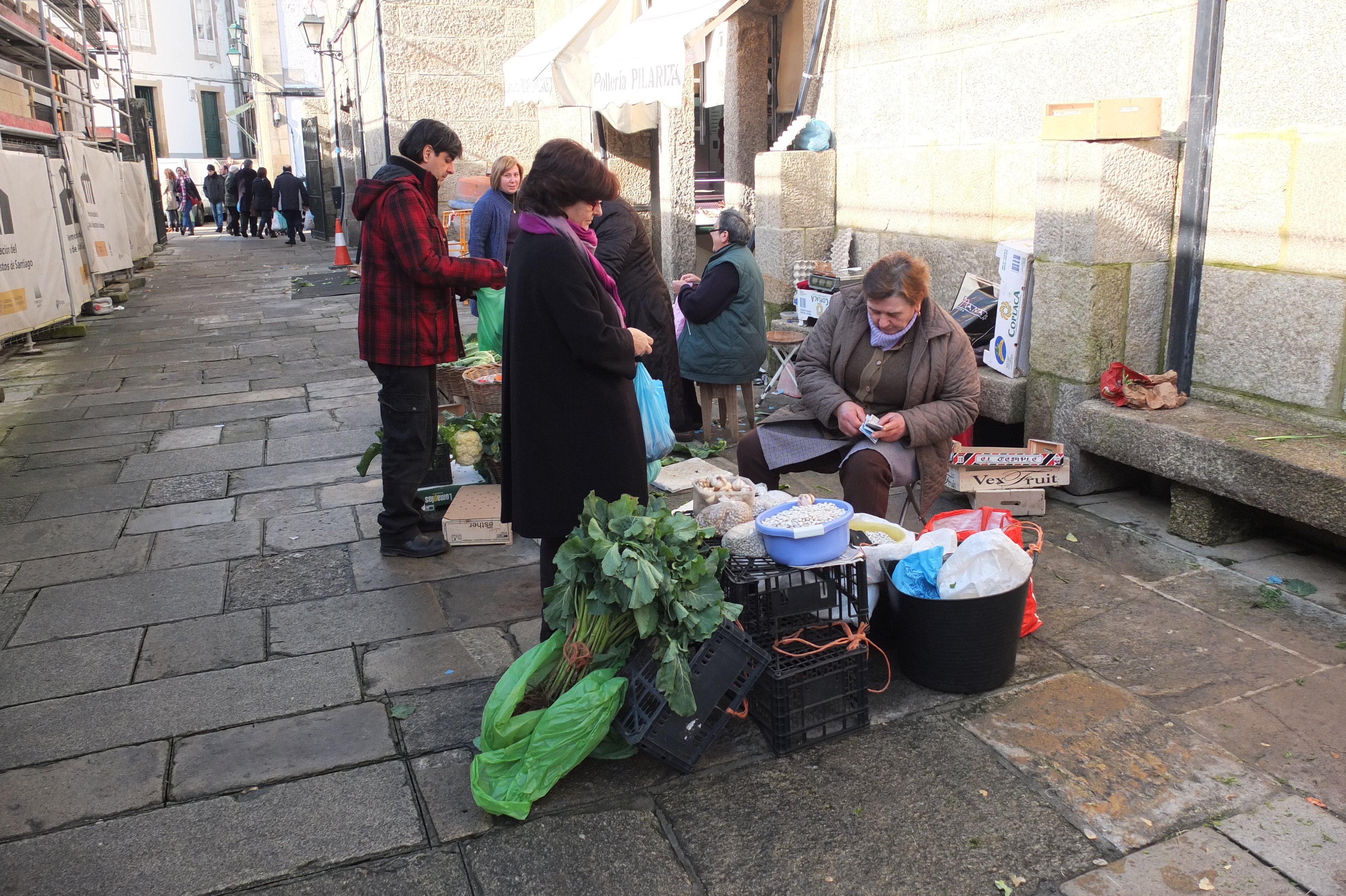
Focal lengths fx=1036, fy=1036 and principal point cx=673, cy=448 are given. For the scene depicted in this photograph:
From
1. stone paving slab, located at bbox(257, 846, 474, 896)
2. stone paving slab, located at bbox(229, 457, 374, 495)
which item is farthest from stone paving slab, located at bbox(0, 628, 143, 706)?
stone paving slab, located at bbox(229, 457, 374, 495)

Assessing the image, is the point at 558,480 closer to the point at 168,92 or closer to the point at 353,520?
the point at 353,520

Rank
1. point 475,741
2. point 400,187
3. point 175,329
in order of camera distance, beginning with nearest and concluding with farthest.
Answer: point 475,741 < point 400,187 < point 175,329

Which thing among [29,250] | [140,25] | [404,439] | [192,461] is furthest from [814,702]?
[140,25]

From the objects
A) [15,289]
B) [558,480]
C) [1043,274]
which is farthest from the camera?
[15,289]

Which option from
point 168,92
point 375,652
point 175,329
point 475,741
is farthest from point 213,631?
point 168,92

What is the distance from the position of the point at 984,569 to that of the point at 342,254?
52.8 feet

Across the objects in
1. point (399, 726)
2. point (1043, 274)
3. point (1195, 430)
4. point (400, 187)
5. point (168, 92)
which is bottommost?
point (399, 726)

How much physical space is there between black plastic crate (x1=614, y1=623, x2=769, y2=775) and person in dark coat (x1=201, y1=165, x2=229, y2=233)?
2846 cm

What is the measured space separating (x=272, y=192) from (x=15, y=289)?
16.4 meters

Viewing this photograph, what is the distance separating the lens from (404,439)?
450 cm

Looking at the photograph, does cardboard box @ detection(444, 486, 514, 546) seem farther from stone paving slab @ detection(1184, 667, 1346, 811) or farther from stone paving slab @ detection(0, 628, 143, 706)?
stone paving slab @ detection(1184, 667, 1346, 811)

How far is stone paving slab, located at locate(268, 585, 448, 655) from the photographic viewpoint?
12.5 ft

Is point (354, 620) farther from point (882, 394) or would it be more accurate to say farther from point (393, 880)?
point (882, 394)

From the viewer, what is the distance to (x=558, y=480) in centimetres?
333
